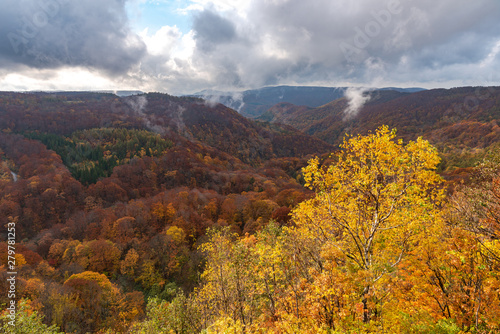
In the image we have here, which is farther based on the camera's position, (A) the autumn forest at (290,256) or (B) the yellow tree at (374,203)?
(A) the autumn forest at (290,256)

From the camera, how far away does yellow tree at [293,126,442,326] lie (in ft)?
43.1

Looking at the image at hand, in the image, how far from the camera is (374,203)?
50.8 feet

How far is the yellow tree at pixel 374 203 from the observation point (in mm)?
13148

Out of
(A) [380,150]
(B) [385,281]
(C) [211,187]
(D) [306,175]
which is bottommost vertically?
(C) [211,187]

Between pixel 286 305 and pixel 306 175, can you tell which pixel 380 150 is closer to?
pixel 306 175

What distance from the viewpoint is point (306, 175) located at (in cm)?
1512

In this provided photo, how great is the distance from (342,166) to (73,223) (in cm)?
9765

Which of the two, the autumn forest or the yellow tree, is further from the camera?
the autumn forest

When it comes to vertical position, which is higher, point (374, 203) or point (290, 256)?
point (374, 203)

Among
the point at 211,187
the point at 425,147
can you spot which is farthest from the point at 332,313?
the point at 211,187

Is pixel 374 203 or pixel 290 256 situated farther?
pixel 290 256

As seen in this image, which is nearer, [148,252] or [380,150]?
[380,150]

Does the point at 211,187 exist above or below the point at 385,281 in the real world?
below

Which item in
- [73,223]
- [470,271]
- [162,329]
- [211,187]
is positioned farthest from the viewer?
[211,187]
